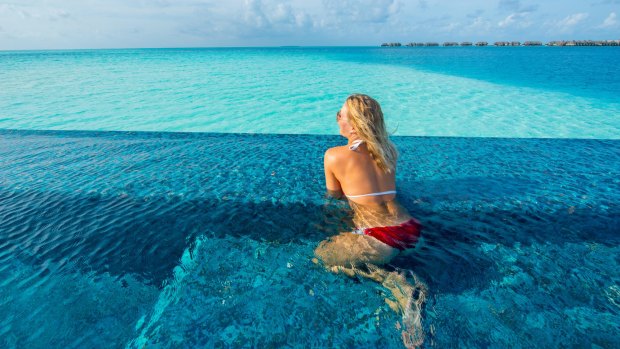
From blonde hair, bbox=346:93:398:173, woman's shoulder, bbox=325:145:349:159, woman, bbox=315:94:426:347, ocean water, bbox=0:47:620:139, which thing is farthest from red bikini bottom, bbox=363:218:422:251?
ocean water, bbox=0:47:620:139

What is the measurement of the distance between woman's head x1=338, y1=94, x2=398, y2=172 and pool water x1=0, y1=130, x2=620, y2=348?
88 cm

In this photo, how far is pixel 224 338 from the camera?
2.15 metres

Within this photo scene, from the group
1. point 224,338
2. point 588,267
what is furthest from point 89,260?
point 588,267

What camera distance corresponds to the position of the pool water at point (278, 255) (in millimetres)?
2199

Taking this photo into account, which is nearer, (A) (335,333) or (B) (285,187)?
(A) (335,333)

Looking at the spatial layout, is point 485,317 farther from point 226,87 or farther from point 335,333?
point 226,87

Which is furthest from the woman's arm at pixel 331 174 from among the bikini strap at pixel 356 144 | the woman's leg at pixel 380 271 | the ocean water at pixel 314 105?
the ocean water at pixel 314 105

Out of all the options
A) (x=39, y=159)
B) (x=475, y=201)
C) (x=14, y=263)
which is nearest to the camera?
(x=14, y=263)

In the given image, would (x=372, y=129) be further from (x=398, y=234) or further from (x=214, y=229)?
(x=214, y=229)

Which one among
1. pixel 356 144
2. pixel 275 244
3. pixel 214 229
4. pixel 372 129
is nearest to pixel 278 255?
pixel 275 244

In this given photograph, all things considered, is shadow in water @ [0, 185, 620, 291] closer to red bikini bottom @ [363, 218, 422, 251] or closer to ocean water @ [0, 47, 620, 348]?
ocean water @ [0, 47, 620, 348]

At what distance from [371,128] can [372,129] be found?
1 cm

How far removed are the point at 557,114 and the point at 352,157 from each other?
34.1 feet

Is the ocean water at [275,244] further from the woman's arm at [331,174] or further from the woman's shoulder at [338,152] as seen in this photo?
the woman's shoulder at [338,152]
